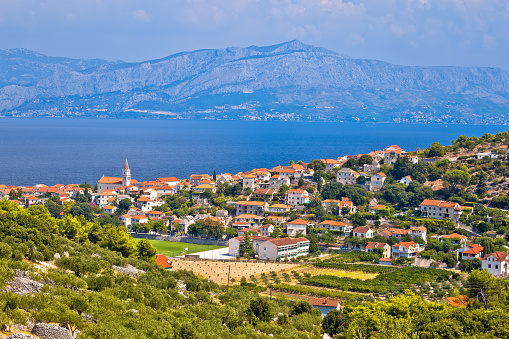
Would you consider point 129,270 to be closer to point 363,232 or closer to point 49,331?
point 49,331

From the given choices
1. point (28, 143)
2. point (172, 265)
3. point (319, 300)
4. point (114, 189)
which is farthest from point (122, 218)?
point (28, 143)

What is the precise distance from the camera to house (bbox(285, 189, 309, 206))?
6022 cm

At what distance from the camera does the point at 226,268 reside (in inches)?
1689

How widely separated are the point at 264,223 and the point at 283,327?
30831 mm

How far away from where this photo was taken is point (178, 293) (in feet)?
82.3

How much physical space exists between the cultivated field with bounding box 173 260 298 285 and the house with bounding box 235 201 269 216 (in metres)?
14.0

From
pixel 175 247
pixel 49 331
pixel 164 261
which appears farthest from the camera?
pixel 175 247

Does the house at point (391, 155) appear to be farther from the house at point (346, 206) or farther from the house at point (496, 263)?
the house at point (496, 263)

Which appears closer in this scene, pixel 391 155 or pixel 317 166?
pixel 317 166

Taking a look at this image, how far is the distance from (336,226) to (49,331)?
39210mm

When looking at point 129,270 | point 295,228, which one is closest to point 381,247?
point 295,228

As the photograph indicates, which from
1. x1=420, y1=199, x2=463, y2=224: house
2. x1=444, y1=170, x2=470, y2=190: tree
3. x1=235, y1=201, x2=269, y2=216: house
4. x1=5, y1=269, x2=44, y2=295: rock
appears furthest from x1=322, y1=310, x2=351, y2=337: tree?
x1=444, y1=170, x2=470, y2=190: tree

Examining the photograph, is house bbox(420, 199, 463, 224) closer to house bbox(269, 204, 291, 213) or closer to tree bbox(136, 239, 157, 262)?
house bbox(269, 204, 291, 213)

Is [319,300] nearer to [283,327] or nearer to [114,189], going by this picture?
[283,327]
